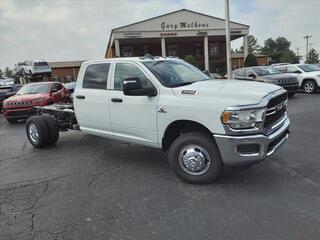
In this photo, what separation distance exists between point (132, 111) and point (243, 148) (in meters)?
2.02

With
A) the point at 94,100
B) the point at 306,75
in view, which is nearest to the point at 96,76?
the point at 94,100

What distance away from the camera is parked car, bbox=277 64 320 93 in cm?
1660

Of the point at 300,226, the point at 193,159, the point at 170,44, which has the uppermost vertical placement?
the point at 170,44

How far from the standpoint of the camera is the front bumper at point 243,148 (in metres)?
4.38

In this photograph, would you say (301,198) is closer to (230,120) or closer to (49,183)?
(230,120)

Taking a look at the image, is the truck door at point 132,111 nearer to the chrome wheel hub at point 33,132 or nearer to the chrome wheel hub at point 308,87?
the chrome wheel hub at point 33,132

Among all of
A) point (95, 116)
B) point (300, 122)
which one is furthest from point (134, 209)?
point (300, 122)

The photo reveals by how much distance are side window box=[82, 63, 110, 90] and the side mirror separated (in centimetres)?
108

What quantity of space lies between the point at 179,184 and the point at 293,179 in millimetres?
1725

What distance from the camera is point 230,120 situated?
14.4 ft

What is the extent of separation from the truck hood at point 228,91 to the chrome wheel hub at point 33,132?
14.2 feet

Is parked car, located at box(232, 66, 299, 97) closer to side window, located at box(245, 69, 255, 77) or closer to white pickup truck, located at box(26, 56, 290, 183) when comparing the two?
side window, located at box(245, 69, 255, 77)

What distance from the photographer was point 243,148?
442 cm

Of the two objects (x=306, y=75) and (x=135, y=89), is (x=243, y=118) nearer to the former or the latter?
(x=135, y=89)
